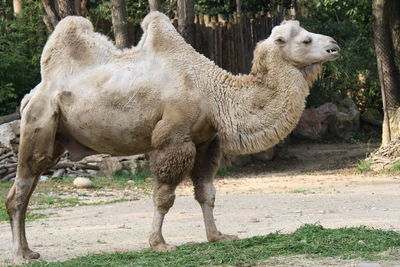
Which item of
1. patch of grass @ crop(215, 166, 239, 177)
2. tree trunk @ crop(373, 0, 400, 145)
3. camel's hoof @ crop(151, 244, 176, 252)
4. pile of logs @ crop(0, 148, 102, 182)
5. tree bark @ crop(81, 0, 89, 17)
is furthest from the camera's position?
tree bark @ crop(81, 0, 89, 17)

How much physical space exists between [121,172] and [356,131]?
10.3m

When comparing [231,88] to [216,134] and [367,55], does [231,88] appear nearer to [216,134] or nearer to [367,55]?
[216,134]

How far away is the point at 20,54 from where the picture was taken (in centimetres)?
2012

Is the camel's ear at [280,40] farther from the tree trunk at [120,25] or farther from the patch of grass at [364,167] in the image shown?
the patch of grass at [364,167]

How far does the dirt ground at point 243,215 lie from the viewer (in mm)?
8461

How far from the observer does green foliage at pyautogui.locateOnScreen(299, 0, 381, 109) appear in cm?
2319

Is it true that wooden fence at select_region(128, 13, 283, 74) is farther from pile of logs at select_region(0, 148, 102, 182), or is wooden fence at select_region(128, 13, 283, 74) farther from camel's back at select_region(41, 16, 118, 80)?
camel's back at select_region(41, 16, 118, 80)

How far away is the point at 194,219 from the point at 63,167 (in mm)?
7004

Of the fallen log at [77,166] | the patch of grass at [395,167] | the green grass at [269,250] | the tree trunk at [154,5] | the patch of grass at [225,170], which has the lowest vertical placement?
the patch of grass at [225,170]

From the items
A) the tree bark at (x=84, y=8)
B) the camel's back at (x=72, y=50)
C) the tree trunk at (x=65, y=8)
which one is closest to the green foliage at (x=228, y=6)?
the tree bark at (x=84, y=8)

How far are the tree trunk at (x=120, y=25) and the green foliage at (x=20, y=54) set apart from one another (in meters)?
3.25

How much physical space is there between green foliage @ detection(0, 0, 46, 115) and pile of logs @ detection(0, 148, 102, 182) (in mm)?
2326

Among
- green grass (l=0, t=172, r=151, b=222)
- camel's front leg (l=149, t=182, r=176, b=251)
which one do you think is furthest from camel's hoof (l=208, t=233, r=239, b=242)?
green grass (l=0, t=172, r=151, b=222)

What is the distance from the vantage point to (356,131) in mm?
24812
